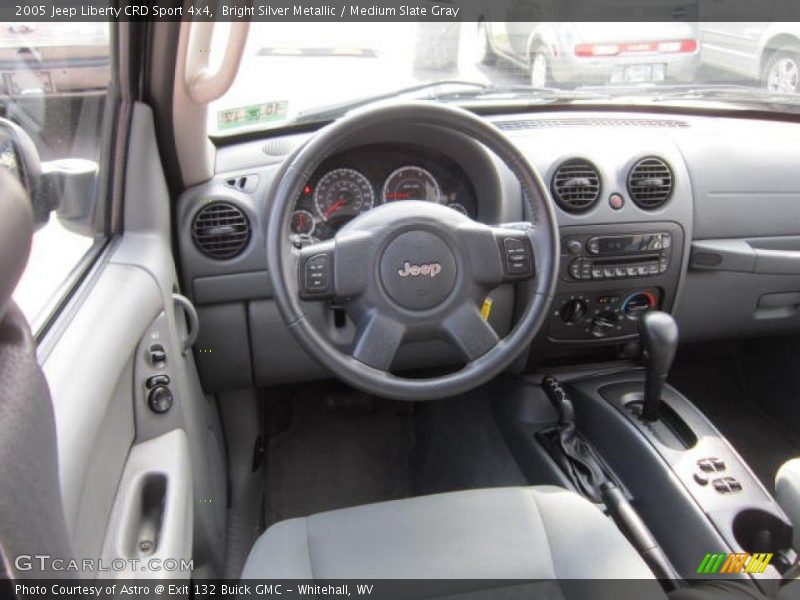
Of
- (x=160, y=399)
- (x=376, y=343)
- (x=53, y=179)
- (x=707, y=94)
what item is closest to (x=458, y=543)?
(x=376, y=343)

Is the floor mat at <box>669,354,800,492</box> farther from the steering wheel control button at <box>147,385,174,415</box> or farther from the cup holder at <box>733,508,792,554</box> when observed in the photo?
the steering wheel control button at <box>147,385,174,415</box>

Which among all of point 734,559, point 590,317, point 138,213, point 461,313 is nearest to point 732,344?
point 590,317

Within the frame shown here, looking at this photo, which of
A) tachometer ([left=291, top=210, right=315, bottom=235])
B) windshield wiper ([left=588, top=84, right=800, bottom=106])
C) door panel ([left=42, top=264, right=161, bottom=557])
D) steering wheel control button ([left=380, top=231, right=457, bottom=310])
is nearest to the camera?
door panel ([left=42, top=264, right=161, bottom=557])

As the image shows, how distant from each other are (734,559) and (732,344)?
1451 mm

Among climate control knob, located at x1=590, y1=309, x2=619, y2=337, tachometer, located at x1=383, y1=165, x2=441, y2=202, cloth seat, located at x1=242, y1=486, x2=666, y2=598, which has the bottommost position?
cloth seat, located at x1=242, y1=486, x2=666, y2=598

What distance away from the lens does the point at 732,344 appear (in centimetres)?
293

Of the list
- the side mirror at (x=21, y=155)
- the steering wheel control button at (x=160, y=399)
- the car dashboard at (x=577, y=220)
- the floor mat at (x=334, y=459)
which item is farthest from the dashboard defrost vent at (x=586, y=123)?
the side mirror at (x=21, y=155)

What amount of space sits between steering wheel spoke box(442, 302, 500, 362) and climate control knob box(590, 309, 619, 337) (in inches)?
31.1

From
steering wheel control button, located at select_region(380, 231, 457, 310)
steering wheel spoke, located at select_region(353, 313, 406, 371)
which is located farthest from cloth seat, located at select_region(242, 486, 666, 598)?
steering wheel control button, located at select_region(380, 231, 457, 310)

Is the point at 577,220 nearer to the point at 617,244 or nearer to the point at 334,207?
the point at 617,244

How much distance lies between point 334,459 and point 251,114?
1.29 meters

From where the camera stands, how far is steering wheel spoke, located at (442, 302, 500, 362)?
159 cm

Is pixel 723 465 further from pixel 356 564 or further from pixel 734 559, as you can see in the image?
pixel 356 564

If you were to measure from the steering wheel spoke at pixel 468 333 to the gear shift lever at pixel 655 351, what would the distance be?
668 mm
